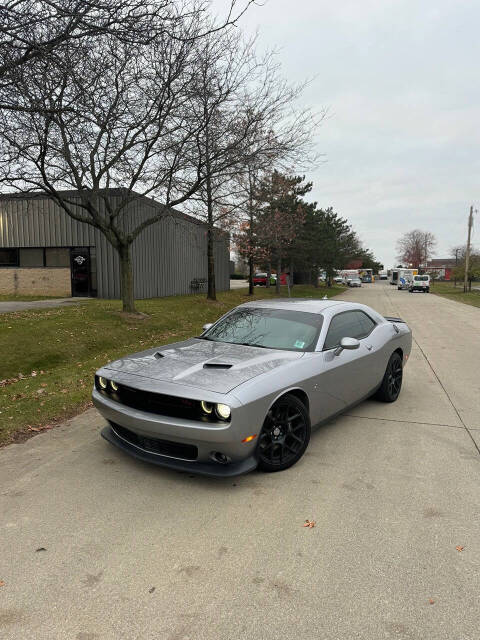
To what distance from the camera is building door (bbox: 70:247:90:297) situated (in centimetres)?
2023

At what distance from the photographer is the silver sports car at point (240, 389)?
3277 millimetres

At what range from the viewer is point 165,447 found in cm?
346

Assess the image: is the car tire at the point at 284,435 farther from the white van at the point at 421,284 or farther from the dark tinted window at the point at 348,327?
the white van at the point at 421,284

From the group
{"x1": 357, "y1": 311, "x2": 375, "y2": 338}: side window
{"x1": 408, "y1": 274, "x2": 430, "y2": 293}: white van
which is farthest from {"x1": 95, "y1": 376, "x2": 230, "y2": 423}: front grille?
Answer: {"x1": 408, "y1": 274, "x2": 430, "y2": 293}: white van

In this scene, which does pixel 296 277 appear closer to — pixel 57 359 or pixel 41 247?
pixel 41 247

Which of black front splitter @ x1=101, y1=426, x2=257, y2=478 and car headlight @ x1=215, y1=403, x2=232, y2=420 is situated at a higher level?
car headlight @ x1=215, y1=403, x2=232, y2=420

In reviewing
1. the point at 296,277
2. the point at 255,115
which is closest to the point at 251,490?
the point at 255,115

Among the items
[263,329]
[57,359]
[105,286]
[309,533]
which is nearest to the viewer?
[309,533]

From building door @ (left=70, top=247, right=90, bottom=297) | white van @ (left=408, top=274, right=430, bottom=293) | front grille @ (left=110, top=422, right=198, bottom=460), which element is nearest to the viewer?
front grille @ (left=110, top=422, right=198, bottom=460)

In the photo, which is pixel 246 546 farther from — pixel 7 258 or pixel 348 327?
pixel 7 258

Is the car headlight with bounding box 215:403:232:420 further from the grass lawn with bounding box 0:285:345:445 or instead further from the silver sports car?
the grass lawn with bounding box 0:285:345:445

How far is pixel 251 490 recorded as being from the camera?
3.39 meters

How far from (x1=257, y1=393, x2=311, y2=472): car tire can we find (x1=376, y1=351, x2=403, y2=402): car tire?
85.5 inches

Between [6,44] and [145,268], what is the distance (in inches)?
646
